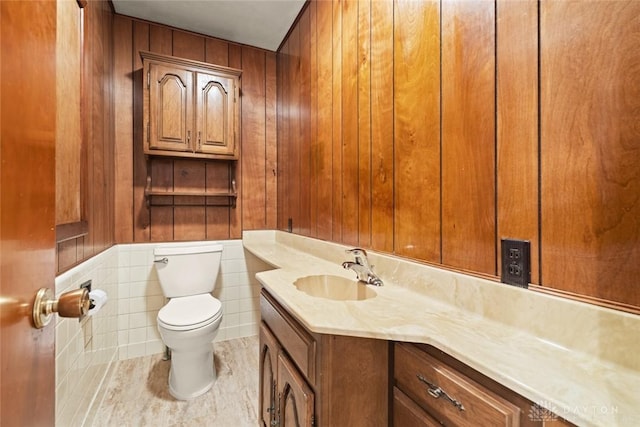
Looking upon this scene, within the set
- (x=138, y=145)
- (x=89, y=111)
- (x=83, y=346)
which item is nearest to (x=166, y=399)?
(x=83, y=346)

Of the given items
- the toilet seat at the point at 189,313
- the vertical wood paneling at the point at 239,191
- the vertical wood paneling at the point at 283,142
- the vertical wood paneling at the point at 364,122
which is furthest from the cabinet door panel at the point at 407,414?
the vertical wood paneling at the point at 239,191

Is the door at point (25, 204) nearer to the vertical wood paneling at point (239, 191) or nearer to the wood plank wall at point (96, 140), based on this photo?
the wood plank wall at point (96, 140)

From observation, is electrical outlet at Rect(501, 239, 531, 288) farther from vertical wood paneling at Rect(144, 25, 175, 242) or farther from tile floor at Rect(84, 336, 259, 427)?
vertical wood paneling at Rect(144, 25, 175, 242)

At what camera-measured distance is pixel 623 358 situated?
2.02 feet

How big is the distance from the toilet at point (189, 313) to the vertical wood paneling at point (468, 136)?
1.53 metres

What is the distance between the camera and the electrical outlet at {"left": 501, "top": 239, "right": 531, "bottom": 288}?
804 millimetres

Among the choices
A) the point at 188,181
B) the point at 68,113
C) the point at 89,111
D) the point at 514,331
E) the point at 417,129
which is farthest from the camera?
the point at 188,181

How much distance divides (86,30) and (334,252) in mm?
1821

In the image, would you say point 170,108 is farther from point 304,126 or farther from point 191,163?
point 304,126

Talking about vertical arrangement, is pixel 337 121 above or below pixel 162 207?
above

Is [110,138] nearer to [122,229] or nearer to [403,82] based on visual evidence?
[122,229]

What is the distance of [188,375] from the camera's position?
1821 mm

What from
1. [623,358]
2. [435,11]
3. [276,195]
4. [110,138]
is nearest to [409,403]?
[623,358]

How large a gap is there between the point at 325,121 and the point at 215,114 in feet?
3.32
